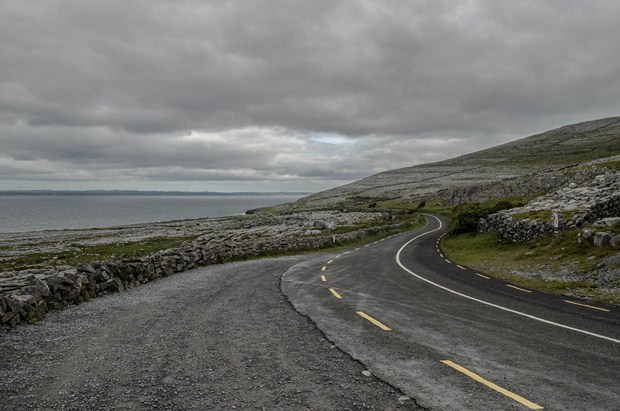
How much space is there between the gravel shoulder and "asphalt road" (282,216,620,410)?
79 cm

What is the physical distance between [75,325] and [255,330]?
5.26 meters

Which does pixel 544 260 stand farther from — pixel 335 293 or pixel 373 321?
pixel 373 321

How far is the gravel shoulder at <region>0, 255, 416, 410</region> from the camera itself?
634cm

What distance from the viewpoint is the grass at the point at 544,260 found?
1691cm

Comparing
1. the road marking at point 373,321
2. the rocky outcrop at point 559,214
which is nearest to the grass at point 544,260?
the rocky outcrop at point 559,214

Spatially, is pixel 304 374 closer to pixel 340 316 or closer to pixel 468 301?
pixel 340 316

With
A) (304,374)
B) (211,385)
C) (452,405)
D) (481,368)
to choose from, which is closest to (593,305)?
(481,368)

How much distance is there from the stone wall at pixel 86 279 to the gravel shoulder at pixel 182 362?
2.08 feet

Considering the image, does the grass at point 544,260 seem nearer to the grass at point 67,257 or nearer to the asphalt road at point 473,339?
the asphalt road at point 473,339

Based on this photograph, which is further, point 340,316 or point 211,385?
point 340,316

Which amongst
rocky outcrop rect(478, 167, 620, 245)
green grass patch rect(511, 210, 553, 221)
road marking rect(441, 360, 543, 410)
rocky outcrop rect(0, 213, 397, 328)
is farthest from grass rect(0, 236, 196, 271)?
green grass patch rect(511, 210, 553, 221)

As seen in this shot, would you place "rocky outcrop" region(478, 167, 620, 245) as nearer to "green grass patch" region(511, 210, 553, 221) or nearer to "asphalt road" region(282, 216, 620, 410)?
"green grass patch" region(511, 210, 553, 221)

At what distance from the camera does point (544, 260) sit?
23125 millimetres

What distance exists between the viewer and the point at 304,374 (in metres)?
7.27
